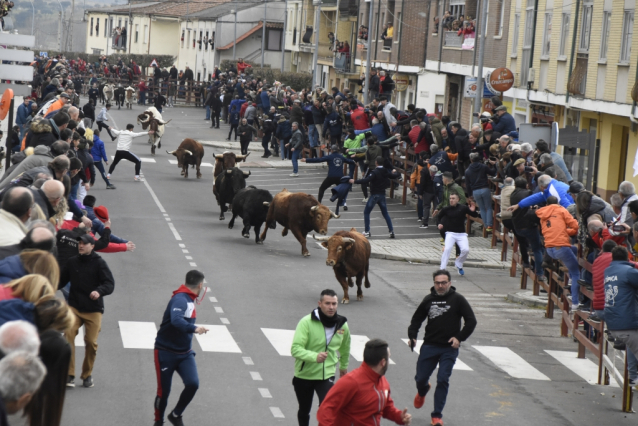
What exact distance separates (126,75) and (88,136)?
51440mm

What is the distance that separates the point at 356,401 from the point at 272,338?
6.83m

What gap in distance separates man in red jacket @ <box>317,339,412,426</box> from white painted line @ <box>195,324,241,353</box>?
5931mm

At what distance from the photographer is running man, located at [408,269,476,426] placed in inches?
458

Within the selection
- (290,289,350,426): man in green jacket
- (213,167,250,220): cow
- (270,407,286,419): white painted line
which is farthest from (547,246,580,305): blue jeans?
(213,167,250,220): cow

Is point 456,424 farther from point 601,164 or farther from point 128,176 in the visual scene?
point 128,176

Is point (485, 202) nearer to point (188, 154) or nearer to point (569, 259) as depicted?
point (569, 259)

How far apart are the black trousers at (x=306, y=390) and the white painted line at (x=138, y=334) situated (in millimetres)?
4255

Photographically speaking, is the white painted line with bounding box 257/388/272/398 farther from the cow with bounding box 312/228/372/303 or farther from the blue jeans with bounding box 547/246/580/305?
the blue jeans with bounding box 547/246/580/305

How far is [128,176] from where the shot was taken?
35.2m

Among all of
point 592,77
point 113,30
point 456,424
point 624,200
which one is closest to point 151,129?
point 592,77

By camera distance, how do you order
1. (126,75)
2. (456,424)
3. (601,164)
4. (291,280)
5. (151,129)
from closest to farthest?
(456,424)
(291,280)
(601,164)
(151,129)
(126,75)

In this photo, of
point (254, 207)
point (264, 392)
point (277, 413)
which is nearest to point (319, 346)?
point (277, 413)

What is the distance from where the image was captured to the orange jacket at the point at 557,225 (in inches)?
678

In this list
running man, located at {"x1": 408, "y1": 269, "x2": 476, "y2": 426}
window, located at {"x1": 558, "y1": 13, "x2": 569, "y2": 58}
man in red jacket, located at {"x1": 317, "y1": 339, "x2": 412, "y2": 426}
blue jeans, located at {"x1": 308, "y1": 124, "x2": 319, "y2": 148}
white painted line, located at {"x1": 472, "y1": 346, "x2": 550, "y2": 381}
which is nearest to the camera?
man in red jacket, located at {"x1": 317, "y1": 339, "x2": 412, "y2": 426}
